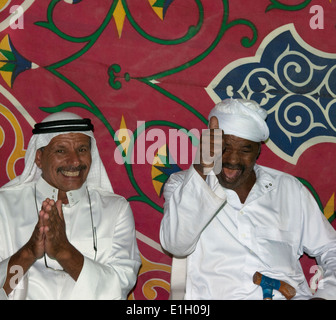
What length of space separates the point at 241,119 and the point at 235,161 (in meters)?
0.25

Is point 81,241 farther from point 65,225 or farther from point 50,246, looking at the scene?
point 50,246

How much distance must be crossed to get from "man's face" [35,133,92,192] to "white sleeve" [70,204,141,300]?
1.11ft

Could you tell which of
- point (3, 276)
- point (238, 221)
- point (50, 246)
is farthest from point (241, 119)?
point (3, 276)

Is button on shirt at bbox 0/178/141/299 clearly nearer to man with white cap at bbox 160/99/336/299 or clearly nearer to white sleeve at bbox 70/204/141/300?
white sleeve at bbox 70/204/141/300

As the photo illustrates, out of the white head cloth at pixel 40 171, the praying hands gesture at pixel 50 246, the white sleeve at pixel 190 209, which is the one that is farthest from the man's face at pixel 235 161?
the praying hands gesture at pixel 50 246

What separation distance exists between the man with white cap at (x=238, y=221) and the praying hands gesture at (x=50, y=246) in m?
0.53

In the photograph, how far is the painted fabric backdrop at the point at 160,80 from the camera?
4.18 metres

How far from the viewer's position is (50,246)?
11.1 ft

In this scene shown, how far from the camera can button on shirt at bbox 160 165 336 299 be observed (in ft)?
11.5

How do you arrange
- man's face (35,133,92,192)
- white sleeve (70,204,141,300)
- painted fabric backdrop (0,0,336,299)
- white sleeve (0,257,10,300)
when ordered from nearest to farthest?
white sleeve (0,257,10,300) → white sleeve (70,204,141,300) → man's face (35,133,92,192) → painted fabric backdrop (0,0,336,299)

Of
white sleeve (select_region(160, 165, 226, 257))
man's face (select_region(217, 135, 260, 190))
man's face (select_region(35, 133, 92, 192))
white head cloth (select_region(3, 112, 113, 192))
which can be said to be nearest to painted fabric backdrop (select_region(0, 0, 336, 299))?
white head cloth (select_region(3, 112, 113, 192))

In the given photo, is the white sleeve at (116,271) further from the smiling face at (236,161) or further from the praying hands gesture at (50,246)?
the smiling face at (236,161)

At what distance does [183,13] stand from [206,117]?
700mm

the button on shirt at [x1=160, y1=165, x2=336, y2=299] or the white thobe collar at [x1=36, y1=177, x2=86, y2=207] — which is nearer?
the button on shirt at [x1=160, y1=165, x2=336, y2=299]
